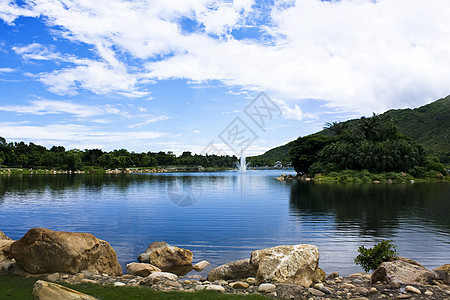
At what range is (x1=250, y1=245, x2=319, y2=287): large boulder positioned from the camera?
34.0ft

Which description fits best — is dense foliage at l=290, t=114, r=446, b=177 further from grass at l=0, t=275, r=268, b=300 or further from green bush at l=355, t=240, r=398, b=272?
grass at l=0, t=275, r=268, b=300

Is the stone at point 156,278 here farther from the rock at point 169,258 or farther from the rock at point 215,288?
the rock at point 169,258

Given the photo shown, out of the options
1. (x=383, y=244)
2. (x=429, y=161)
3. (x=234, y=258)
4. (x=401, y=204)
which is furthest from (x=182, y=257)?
(x=429, y=161)

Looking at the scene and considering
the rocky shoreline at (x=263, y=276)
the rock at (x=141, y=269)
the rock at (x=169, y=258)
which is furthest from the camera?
the rock at (x=169, y=258)

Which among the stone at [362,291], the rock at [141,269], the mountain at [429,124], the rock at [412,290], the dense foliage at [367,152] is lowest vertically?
the rock at [141,269]

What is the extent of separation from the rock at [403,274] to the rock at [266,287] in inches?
136

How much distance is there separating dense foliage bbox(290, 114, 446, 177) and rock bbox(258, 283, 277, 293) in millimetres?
77199

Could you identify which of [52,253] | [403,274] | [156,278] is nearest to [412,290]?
[403,274]

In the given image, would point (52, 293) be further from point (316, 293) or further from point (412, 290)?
point (412, 290)

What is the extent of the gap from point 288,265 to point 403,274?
363cm

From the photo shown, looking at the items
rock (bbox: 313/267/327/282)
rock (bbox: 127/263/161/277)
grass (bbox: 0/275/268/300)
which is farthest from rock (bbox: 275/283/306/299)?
rock (bbox: 127/263/161/277)

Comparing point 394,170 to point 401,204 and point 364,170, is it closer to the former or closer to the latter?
point 364,170

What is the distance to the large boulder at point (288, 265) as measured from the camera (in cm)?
1038

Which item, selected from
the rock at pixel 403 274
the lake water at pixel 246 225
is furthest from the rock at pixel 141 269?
the rock at pixel 403 274
